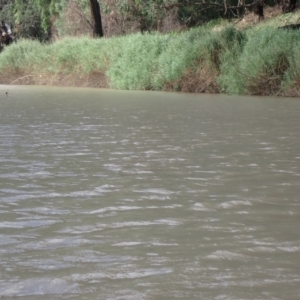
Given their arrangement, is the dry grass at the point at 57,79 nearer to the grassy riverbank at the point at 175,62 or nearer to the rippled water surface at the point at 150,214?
the grassy riverbank at the point at 175,62

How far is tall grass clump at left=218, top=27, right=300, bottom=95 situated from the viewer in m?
20.6

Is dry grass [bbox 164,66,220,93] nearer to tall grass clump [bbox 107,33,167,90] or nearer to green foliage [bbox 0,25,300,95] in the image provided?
green foliage [bbox 0,25,300,95]

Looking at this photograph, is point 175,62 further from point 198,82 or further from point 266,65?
point 266,65

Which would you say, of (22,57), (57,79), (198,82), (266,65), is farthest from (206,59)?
(22,57)

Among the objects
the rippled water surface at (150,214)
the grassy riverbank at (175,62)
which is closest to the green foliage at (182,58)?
the grassy riverbank at (175,62)

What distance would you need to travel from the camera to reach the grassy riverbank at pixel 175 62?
69.1ft

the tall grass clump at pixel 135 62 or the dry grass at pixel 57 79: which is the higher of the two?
the tall grass clump at pixel 135 62

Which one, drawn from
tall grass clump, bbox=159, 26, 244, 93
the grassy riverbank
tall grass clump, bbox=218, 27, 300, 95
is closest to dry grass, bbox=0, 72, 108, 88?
the grassy riverbank

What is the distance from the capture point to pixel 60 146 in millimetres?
9297

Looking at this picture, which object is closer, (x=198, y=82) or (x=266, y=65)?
(x=266, y=65)

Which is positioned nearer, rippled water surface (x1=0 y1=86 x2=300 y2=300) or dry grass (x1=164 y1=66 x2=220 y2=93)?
rippled water surface (x1=0 y1=86 x2=300 y2=300)

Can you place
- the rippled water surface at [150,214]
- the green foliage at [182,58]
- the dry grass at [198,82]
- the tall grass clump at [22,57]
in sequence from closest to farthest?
the rippled water surface at [150,214]
the green foliage at [182,58]
the dry grass at [198,82]
the tall grass clump at [22,57]

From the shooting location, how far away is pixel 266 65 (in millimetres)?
20984

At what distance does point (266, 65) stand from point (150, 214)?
1640cm
